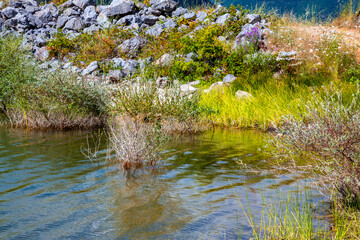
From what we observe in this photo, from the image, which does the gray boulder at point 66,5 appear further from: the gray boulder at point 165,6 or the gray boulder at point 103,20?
the gray boulder at point 165,6

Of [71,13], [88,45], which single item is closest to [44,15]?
[71,13]

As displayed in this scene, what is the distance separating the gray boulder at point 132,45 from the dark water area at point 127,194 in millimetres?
11941

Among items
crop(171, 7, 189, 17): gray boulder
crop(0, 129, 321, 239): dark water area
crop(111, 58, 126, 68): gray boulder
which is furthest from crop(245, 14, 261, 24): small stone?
crop(0, 129, 321, 239): dark water area

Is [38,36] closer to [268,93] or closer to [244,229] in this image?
[268,93]

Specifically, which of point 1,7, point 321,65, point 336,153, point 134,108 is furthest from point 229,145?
point 1,7

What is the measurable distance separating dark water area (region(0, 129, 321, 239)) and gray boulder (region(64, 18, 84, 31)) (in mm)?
15882

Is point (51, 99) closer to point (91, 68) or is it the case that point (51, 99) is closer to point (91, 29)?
point (91, 68)

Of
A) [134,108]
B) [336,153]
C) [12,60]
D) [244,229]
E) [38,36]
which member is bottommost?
[244,229]

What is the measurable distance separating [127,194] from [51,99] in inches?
232

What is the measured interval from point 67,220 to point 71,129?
670 centimetres

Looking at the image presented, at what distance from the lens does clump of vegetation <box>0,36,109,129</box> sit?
9836 mm

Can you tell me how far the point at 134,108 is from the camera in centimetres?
691

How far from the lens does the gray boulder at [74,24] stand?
22.3m

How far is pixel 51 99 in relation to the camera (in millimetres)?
9875
